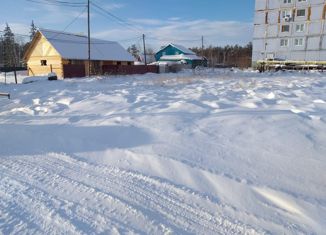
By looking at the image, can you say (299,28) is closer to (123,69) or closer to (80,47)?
(123,69)

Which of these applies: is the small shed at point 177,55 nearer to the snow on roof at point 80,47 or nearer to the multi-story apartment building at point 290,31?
the multi-story apartment building at point 290,31

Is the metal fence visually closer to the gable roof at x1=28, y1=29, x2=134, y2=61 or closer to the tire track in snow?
the gable roof at x1=28, y1=29, x2=134, y2=61

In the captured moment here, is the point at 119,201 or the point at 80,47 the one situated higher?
the point at 80,47

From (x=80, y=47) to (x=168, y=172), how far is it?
31.9 m

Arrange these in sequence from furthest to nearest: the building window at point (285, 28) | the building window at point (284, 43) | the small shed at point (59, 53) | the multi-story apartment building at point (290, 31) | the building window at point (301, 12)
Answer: the building window at point (284, 43) → the building window at point (285, 28) → the building window at point (301, 12) → the multi-story apartment building at point (290, 31) → the small shed at point (59, 53)

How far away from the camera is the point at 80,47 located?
1286 inches

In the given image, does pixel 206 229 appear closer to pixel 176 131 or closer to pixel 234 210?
pixel 234 210

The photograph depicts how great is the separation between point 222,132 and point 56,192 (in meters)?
3.01

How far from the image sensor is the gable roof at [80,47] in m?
30.2

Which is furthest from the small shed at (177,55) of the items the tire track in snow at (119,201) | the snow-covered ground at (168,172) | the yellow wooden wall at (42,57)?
the tire track in snow at (119,201)

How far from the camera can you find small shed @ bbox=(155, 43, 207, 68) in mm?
57781

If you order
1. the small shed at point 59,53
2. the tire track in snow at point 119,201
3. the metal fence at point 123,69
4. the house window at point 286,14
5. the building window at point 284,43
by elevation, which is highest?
the house window at point 286,14

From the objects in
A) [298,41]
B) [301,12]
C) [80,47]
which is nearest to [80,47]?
[80,47]

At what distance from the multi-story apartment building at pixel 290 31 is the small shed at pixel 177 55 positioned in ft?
56.5
